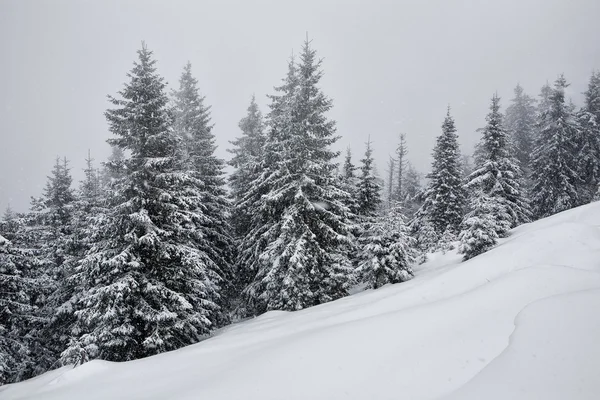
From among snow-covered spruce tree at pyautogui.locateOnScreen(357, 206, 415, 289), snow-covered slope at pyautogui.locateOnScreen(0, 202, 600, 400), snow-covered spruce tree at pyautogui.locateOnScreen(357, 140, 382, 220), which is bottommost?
snow-covered slope at pyautogui.locateOnScreen(0, 202, 600, 400)

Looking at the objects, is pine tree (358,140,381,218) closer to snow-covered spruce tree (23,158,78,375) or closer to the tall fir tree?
snow-covered spruce tree (23,158,78,375)

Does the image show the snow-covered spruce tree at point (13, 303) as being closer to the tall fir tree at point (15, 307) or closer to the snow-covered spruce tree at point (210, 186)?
the tall fir tree at point (15, 307)

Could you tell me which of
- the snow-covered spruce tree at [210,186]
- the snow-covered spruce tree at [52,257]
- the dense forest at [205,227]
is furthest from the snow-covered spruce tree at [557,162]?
the snow-covered spruce tree at [52,257]

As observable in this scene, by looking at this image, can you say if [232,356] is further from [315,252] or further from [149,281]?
[315,252]

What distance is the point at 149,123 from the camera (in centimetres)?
1284

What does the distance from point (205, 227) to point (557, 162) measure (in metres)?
26.9

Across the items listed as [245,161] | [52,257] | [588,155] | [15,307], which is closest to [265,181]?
[245,161]

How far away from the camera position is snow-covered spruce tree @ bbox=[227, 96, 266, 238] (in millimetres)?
20469

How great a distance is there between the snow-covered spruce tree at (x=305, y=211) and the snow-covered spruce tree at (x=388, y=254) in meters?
1.53

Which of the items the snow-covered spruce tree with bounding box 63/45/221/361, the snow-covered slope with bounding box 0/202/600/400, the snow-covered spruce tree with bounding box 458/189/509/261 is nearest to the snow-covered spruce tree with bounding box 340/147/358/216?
the snow-covered spruce tree with bounding box 458/189/509/261

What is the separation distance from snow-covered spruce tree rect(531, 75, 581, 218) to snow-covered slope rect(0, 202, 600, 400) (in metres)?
19.6

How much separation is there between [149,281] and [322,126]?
10.7 m

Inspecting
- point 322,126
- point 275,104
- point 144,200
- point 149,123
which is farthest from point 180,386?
point 275,104

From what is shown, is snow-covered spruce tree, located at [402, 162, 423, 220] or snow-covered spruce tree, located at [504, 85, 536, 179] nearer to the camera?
snow-covered spruce tree, located at [504, 85, 536, 179]
